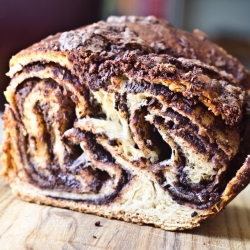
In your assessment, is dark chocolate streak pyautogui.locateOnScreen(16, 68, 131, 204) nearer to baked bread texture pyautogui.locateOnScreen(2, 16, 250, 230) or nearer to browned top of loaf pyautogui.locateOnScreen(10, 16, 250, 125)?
baked bread texture pyautogui.locateOnScreen(2, 16, 250, 230)

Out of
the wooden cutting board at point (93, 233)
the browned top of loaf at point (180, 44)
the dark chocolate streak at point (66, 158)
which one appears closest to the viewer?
the wooden cutting board at point (93, 233)

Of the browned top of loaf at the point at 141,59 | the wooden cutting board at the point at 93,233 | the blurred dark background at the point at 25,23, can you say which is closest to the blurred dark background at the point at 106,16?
the blurred dark background at the point at 25,23

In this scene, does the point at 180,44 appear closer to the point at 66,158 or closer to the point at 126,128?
the point at 126,128

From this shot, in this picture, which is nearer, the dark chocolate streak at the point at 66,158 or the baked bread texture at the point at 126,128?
the baked bread texture at the point at 126,128

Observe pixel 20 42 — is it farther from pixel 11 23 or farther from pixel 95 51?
pixel 95 51

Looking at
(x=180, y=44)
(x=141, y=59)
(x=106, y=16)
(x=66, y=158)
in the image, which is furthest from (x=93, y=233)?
(x=106, y=16)

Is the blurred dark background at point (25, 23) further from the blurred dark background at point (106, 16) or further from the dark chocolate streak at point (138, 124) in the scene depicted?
the dark chocolate streak at point (138, 124)

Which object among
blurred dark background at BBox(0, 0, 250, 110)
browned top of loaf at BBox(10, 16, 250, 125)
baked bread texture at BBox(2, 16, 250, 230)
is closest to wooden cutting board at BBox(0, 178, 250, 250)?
baked bread texture at BBox(2, 16, 250, 230)

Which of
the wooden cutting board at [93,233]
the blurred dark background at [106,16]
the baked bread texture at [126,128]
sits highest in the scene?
the baked bread texture at [126,128]
